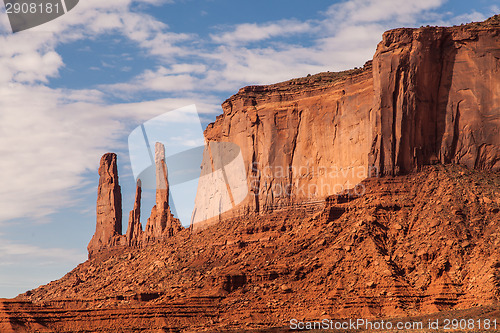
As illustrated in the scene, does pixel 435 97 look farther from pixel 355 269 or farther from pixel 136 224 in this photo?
pixel 136 224

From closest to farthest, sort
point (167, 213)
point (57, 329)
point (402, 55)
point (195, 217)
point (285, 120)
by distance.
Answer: point (57, 329), point (402, 55), point (285, 120), point (195, 217), point (167, 213)

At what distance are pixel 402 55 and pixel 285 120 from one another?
22713 millimetres

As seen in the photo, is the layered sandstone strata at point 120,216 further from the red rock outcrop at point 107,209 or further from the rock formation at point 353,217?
the rock formation at point 353,217

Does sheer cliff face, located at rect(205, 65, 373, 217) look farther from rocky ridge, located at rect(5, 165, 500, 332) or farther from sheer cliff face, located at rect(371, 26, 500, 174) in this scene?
rocky ridge, located at rect(5, 165, 500, 332)

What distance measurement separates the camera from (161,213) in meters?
131

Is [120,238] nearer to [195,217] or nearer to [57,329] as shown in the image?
[195,217]

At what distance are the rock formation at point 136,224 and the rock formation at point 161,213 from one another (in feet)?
7.70

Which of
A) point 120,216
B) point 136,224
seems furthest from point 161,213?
point 120,216

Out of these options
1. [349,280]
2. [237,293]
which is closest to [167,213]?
[237,293]

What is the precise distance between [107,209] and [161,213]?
15436mm

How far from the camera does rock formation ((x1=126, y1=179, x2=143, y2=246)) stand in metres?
134

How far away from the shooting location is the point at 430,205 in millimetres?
82500

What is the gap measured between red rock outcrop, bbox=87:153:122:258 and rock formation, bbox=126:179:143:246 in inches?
123

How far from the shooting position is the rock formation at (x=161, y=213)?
127188 mm
